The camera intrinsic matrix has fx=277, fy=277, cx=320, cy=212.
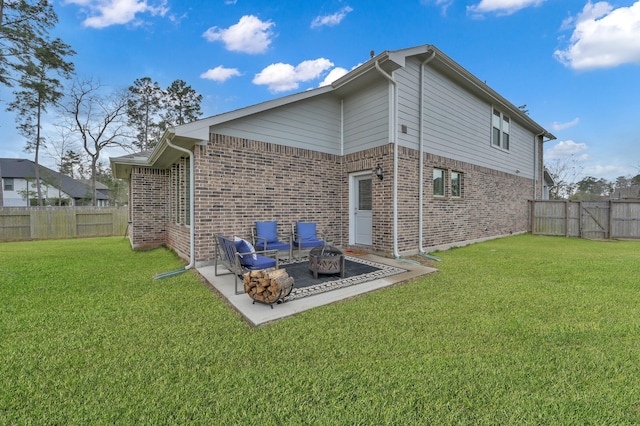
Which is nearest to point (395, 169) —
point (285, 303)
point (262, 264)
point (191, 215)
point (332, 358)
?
point (262, 264)

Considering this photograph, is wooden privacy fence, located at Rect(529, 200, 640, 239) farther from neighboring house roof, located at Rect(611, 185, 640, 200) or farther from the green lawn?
neighboring house roof, located at Rect(611, 185, 640, 200)

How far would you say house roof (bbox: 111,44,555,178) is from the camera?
586cm

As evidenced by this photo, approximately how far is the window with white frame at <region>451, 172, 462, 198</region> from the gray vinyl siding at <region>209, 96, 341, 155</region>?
156 inches

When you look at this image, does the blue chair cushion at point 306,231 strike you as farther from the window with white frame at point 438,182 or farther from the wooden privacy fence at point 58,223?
the wooden privacy fence at point 58,223

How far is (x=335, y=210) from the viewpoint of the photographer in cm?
846

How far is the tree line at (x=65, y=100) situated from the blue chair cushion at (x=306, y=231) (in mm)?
8739

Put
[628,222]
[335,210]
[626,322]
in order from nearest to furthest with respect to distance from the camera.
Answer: [626,322] → [335,210] → [628,222]

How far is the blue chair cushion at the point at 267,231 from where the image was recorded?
6.72m

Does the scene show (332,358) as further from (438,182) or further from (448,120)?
(448,120)

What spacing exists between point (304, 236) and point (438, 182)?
4628 millimetres

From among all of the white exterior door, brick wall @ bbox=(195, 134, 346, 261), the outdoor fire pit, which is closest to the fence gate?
the white exterior door

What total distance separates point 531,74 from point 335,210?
1314cm

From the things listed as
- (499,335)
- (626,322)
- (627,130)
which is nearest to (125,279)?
(499,335)

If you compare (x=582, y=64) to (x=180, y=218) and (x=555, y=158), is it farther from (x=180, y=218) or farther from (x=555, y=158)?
(x=180, y=218)
